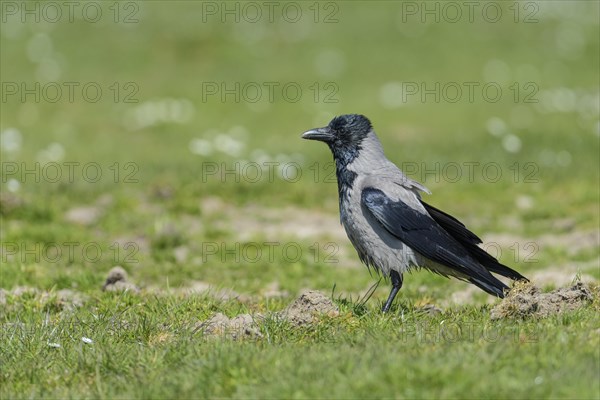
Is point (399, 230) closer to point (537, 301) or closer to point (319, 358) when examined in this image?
point (537, 301)

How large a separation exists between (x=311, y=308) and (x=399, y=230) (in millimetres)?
1217

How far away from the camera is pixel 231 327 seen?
6230mm

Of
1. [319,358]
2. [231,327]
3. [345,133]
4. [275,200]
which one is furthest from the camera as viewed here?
[275,200]

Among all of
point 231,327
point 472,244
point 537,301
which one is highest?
point 472,244

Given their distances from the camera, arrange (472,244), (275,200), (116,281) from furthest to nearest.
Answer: (275,200)
(116,281)
(472,244)

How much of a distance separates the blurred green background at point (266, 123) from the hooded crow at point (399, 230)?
7.88 ft

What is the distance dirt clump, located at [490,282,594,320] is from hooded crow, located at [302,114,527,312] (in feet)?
1.64

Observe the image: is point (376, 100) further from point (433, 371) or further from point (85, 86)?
point (433, 371)

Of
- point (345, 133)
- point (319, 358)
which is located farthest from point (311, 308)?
point (345, 133)

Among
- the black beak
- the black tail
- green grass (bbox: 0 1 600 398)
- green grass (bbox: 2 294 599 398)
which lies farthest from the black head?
green grass (bbox: 2 294 599 398)

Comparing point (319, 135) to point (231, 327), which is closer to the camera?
point (231, 327)

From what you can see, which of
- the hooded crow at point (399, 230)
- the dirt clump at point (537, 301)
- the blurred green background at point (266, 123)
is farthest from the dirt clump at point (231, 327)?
the blurred green background at point (266, 123)

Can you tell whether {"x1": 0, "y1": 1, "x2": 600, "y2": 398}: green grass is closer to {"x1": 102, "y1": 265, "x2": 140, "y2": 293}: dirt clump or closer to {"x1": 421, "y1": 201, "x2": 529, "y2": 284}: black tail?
{"x1": 102, "y1": 265, "x2": 140, "y2": 293}: dirt clump

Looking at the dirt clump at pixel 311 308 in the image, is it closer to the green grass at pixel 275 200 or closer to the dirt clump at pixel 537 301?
the green grass at pixel 275 200
